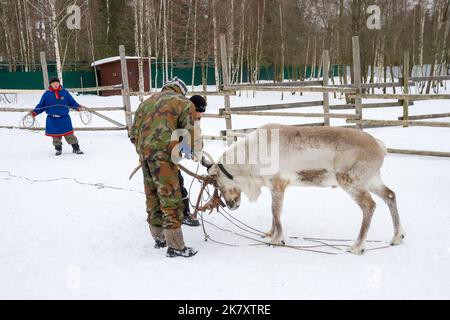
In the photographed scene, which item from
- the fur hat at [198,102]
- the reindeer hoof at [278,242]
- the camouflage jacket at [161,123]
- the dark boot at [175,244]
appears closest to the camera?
the camouflage jacket at [161,123]

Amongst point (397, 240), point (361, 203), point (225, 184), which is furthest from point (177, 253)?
point (397, 240)

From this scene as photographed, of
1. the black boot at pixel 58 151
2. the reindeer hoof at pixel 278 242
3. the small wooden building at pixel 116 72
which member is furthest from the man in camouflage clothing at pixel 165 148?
the small wooden building at pixel 116 72

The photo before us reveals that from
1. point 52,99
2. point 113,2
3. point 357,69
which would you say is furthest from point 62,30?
point 357,69

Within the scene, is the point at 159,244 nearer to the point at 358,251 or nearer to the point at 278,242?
the point at 278,242

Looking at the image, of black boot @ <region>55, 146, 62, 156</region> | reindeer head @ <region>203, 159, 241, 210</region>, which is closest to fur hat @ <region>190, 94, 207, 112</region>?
reindeer head @ <region>203, 159, 241, 210</region>

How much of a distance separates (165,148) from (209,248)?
1.11m

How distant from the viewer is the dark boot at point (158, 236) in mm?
3648

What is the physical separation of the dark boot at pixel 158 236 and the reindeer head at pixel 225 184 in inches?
29.1

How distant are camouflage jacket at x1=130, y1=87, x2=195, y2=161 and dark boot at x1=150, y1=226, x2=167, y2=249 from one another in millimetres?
739

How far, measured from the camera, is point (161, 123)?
3.26 meters

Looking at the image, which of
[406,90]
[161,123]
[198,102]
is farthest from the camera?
[406,90]

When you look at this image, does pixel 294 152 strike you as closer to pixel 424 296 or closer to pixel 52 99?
pixel 424 296

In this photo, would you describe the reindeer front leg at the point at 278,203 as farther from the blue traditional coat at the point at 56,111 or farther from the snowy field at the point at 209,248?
the blue traditional coat at the point at 56,111
